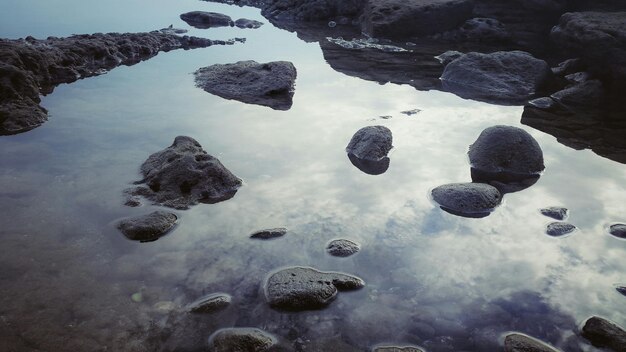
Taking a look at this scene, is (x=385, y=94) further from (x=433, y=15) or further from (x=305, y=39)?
(x=433, y=15)

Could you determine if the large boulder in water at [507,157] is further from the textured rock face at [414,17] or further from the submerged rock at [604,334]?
the textured rock face at [414,17]

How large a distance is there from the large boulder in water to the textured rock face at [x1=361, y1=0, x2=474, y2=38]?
10029mm

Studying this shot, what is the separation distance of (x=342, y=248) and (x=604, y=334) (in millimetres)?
2366

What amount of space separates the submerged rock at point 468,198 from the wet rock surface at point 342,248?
147cm

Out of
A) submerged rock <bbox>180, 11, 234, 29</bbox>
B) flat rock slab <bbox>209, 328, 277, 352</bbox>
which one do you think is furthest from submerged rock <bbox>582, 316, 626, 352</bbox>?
submerged rock <bbox>180, 11, 234, 29</bbox>

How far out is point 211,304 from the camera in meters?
4.16

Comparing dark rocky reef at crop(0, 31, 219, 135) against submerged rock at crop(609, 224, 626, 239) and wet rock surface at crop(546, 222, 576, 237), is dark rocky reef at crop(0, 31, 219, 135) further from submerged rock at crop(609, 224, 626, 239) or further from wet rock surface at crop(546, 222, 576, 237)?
submerged rock at crop(609, 224, 626, 239)

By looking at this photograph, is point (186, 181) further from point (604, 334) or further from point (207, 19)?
point (207, 19)

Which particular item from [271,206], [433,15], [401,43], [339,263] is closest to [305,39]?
[401,43]

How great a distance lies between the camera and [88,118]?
8156 millimetres

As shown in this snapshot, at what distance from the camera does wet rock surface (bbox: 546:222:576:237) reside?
549 centimetres

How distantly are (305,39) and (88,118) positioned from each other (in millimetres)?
9327

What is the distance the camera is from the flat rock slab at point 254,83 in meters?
9.64

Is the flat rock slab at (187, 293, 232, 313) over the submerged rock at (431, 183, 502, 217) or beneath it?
beneath
